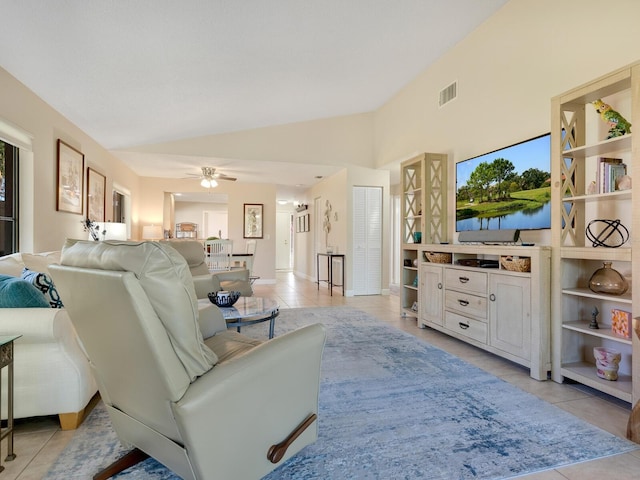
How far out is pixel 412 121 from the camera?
5.19 m

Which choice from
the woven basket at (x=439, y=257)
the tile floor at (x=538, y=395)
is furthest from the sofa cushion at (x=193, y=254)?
the woven basket at (x=439, y=257)

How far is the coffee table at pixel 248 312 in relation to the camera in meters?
2.52

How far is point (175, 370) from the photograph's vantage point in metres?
1.09

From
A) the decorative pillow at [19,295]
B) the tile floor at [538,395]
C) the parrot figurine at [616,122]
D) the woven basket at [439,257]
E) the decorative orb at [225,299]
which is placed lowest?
the tile floor at [538,395]

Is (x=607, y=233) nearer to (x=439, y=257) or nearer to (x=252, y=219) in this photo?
(x=439, y=257)

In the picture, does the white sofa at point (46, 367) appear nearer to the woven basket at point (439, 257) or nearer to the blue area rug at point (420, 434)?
the blue area rug at point (420, 434)

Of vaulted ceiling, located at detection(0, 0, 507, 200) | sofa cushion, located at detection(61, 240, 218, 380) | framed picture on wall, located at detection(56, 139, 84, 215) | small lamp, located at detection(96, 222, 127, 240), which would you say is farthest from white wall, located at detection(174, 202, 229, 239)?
sofa cushion, located at detection(61, 240, 218, 380)

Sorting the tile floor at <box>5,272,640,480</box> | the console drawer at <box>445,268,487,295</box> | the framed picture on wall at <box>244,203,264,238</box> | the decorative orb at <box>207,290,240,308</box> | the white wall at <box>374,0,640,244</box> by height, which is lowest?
the tile floor at <box>5,272,640,480</box>

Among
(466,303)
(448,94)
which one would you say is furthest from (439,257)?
(448,94)

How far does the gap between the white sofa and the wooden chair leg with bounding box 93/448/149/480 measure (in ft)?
1.80

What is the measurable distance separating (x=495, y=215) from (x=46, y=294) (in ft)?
12.0

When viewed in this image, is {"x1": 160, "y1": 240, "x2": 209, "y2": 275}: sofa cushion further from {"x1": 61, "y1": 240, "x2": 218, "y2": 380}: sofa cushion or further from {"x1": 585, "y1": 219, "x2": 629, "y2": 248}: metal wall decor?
{"x1": 585, "y1": 219, "x2": 629, "y2": 248}: metal wall decor

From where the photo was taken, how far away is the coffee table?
8.25 ft

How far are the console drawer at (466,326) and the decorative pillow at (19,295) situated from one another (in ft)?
10.3
